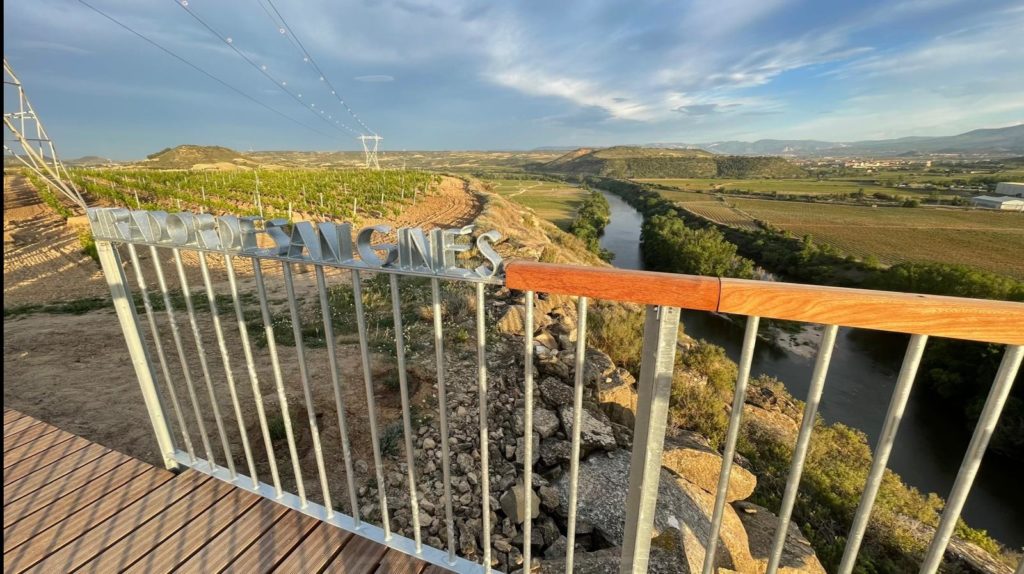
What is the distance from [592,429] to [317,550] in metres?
2.58

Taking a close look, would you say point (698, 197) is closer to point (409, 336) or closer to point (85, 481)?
point (409, 336)

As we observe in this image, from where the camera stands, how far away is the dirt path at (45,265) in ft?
39.0

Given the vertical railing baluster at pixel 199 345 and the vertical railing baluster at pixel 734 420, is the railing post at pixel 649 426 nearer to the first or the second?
the vertical railing baluster at pixel 734 420

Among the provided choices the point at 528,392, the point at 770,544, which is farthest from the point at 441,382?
the point at 770,544

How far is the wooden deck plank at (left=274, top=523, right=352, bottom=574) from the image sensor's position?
200cm

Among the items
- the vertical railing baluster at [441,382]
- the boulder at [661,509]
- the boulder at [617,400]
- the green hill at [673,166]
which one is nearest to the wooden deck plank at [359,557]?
the vertical railing baluster at [441,382]

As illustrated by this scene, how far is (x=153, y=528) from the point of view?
2186 mm

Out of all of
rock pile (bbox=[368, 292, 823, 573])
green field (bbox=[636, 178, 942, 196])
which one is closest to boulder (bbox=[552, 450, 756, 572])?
rock pile (bbox=[368, 292, 823, 573])

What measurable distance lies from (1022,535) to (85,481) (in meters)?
18.5

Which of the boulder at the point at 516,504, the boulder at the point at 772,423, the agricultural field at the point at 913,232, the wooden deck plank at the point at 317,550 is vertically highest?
the wooden deck plank at the point at 317,550

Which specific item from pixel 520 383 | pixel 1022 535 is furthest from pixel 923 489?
pixel 520 383

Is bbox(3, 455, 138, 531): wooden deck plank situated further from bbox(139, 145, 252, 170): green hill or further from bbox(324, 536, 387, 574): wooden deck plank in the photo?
bbox(139, 145, 252, 170): green hill

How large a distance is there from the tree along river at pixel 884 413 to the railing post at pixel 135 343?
33.3 feet

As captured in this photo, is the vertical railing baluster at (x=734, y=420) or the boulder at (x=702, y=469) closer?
the vertical railing baluster at (x=734, y=420)
